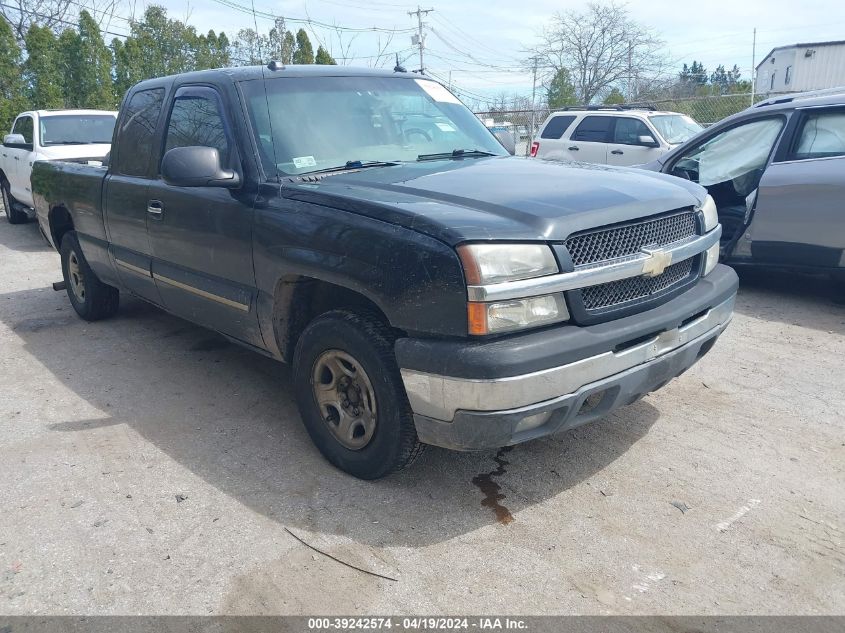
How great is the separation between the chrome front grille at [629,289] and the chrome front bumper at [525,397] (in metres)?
0.20

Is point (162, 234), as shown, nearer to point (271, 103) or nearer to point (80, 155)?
point (271, 103)

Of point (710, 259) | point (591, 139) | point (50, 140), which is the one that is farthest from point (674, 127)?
point (50, 140)

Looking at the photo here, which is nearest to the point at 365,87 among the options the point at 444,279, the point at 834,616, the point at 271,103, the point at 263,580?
the point at 271,103

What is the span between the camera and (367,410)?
3.20m

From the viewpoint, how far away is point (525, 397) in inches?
105

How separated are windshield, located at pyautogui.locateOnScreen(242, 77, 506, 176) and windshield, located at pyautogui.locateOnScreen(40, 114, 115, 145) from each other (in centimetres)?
800

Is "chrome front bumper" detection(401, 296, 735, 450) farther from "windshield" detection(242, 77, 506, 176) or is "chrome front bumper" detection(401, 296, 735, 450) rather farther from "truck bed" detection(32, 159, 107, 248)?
"truck bed" detection(32, 159, 107, 248)

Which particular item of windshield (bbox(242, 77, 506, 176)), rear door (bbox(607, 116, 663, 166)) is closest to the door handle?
windshield (bbox(242, 77, 506, 176))

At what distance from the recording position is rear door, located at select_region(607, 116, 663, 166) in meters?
11.9

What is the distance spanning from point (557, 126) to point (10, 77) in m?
12.9

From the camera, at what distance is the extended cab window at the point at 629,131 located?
12.1 metres

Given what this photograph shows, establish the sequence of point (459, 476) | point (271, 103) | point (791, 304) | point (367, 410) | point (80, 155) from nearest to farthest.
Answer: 1. point (367, 410)
2. point (459, 476)
3. point (271, 103)
4. point (791, 304)
5. point (80, 155)

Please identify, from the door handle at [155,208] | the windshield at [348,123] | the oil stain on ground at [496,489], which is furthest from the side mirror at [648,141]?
the oil stain on ground at [496,489]

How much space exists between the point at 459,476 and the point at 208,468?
1.30 meters
